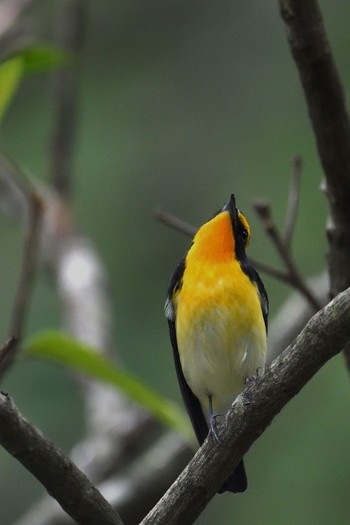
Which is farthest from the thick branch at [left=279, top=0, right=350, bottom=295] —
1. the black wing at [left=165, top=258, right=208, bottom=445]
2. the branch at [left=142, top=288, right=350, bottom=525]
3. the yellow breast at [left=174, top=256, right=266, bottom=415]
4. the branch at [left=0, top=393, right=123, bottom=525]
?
the branch at [left=0, top=393, right=123, bottom=525]

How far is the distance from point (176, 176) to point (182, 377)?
16.4 feet

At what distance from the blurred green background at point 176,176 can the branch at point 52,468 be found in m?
4.16

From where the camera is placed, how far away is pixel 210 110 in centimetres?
975

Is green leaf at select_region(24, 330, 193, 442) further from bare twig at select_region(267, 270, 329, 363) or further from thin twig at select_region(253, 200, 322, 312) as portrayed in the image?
bare twig at select_region(267, 270, 329, 363)

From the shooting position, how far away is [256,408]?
2.71 meters

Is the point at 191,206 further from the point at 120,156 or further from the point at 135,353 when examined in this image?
the point at 135,353

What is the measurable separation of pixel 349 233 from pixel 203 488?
1.23 meters

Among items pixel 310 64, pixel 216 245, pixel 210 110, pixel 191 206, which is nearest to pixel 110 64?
pixel 210 110

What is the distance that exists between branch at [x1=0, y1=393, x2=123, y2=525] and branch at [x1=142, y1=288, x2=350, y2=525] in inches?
6.0

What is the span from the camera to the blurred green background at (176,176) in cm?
741

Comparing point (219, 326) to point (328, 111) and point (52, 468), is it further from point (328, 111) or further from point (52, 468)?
point (52, 468)

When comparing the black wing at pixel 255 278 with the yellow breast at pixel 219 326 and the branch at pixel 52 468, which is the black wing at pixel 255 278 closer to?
the yellow breast at pixel 219 326

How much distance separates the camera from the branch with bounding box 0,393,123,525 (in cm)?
254

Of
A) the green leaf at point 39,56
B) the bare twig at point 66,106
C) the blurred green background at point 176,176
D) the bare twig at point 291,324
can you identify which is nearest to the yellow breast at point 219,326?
the green leaf at point 39,56
